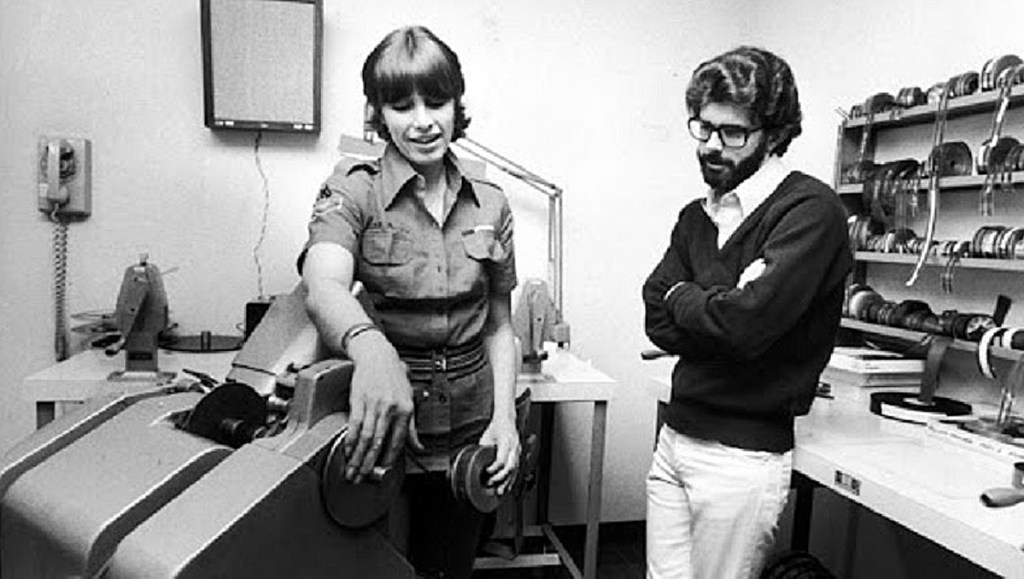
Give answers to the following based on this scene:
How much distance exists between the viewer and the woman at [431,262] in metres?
1.33

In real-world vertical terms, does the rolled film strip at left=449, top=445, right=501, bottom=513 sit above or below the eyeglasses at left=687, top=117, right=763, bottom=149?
below

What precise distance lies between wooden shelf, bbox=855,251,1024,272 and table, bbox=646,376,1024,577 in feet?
1.42

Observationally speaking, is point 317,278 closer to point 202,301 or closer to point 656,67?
point 202,301

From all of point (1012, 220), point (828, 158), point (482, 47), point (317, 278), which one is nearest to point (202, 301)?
point (482, 47)

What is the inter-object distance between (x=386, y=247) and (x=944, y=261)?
1578 millimetres

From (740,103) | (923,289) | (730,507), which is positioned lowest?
(730,507)

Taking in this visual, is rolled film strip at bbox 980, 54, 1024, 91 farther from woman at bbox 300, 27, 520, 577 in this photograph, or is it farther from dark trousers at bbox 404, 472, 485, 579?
dark trousers at bbox 404, 472, 485, 579

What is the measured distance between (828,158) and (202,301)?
7.39ft

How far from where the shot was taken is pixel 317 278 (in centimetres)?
120

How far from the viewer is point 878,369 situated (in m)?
2.28

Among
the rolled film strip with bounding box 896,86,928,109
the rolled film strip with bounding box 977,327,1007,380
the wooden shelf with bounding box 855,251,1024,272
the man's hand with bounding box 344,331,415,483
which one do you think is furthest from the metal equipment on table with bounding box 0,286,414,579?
the rolled film strip with bounding box 896,86,928,109

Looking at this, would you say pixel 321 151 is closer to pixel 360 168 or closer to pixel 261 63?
pixel 261 63

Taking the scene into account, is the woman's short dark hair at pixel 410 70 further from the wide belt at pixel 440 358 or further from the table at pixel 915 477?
the table at pixel 915 477

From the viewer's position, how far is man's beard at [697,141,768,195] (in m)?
1.58
